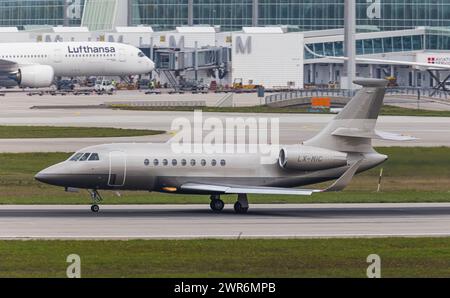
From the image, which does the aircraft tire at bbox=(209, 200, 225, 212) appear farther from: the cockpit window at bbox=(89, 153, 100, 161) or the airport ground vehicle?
the airport ground vehicle

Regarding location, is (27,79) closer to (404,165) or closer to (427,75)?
(427,75)

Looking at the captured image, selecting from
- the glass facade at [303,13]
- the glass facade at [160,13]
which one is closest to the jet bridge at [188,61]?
the glass facade at [303,13]

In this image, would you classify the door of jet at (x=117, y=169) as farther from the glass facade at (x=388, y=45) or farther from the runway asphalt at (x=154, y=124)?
the glass facade at (x=388, y=45)

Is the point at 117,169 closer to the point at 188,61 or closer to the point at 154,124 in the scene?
the point at 154,124

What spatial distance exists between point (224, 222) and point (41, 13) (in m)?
156

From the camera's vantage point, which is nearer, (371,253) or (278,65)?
(371,253)

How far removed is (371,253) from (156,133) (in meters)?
51.1

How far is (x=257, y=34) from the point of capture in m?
148

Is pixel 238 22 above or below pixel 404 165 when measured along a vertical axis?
above

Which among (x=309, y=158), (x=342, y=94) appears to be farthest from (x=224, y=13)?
(x=309, y=158)

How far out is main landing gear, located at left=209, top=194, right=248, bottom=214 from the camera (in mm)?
48656

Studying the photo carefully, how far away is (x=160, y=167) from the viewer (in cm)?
4838
